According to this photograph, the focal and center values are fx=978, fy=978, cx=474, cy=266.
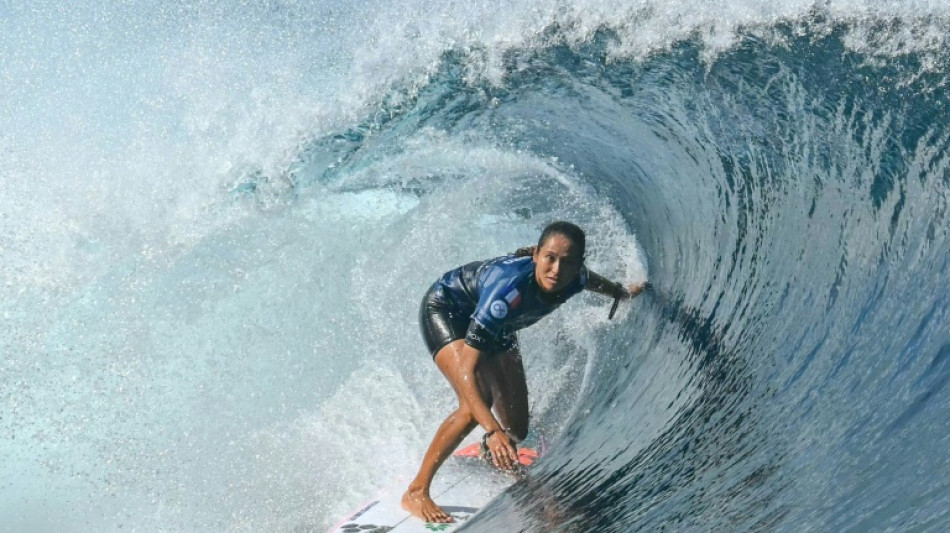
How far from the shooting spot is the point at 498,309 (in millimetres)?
4543

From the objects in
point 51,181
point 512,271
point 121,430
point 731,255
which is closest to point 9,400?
point 121,430

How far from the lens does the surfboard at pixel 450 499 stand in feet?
15.8

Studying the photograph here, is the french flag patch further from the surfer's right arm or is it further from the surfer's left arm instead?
the surfer's left arm

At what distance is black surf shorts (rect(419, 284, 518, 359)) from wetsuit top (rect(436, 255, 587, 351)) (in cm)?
2

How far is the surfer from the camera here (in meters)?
4.39

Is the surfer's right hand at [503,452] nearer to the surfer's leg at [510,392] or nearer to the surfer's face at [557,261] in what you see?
the surfer's face at [557,261]

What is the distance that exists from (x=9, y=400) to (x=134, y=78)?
135 inches

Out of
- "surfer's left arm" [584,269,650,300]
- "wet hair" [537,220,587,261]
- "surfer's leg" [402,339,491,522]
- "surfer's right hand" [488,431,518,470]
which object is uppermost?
"wet hair" [537,220,587,261]

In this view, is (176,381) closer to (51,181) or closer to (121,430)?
(121,430)

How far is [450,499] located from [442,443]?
0.51 m

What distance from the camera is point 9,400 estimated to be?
675cm

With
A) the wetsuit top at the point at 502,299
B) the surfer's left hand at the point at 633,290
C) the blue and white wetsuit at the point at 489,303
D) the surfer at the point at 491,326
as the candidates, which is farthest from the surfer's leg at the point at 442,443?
the surfer's left hand at the point at 633,290

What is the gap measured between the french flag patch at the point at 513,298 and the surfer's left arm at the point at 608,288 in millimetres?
569

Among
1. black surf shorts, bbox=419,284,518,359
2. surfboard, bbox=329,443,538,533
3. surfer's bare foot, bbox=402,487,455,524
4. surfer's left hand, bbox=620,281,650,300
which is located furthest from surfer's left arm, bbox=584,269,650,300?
surfer's bare foot, bbox=402,487,455,524
